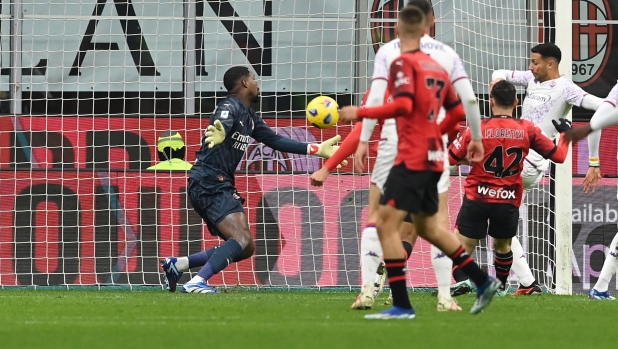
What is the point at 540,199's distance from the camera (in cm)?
1217

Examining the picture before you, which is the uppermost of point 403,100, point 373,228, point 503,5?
point 503,5

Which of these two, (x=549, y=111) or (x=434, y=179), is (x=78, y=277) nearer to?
(x=549, y=111)

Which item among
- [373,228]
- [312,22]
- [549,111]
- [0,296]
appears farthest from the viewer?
[312,22]

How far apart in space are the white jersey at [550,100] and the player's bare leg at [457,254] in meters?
3.89

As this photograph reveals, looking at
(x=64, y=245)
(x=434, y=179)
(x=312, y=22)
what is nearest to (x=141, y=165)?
(x=64, y=245)

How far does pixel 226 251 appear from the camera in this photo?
10.2 meters

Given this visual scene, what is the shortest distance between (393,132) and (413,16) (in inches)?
33.7

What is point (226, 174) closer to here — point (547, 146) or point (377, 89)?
point (547, 146)

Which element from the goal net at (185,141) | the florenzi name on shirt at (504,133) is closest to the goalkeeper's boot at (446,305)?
the florenzi name on shirt at (504,133)

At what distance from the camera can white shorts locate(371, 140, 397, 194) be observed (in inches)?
292

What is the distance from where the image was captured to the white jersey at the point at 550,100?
10.6 m

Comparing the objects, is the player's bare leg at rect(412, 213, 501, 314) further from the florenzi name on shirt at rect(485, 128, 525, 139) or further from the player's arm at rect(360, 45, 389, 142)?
the florenzi name on shirt at rect(485, 128, 525, 139)

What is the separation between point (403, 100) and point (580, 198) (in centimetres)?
642

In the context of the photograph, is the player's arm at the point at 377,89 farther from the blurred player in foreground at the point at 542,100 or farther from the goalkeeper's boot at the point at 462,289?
the blurred player in foreground at the point at 542,100
